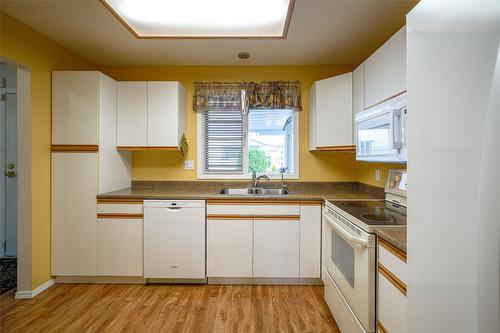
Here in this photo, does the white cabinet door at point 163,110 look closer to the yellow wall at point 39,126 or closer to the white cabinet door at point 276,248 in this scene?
the yellow wall at point 39,126

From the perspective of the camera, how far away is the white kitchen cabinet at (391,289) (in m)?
1.21

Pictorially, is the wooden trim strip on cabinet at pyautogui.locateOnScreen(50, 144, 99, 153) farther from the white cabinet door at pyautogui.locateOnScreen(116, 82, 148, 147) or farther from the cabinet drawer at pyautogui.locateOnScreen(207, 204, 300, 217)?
the cabinet drawer at pyautogui.locateOnScreen(207, 204, 300, 217)

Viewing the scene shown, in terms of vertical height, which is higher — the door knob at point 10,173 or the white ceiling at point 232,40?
the white ceiling at point 232,40

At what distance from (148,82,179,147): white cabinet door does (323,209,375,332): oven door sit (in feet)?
6.12

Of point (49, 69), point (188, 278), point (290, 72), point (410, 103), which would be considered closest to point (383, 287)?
point (410, 103)

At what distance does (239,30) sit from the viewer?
2.31 meters

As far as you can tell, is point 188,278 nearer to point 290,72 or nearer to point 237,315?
point 237,315

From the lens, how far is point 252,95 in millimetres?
3109

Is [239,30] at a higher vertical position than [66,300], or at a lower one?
higher

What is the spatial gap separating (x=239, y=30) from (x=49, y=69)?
1855mm

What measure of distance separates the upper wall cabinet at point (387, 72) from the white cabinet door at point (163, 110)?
188cm

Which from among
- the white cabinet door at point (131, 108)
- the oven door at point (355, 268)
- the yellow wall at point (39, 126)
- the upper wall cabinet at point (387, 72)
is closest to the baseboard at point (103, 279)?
the yellow wall at point (39, 126)

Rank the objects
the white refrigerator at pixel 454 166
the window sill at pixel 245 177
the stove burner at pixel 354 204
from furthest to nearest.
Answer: the window sill at pixel 245 177, the stove burner at pixel 354 204, the white refrigerator at pixel 454 166

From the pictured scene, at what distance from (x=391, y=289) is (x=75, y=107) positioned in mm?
2934
